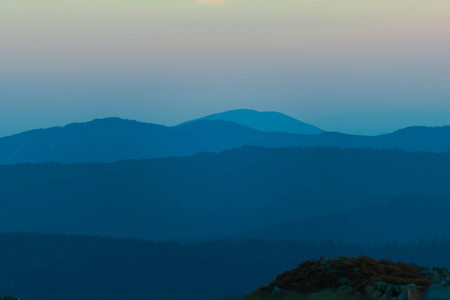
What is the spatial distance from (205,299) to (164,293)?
19.3m

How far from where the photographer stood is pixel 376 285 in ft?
97.1

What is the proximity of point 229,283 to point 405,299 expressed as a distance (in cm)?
17711

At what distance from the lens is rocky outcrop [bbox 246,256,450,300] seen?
2864 centimetres

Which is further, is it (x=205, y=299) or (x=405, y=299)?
(x=205, y=299)

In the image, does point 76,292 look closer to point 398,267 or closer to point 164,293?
point 164,293

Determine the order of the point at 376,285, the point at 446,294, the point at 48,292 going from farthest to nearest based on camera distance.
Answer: the point at 48,292 < the point at 376,285 < the point at 446,294

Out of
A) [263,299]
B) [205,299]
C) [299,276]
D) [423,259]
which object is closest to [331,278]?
[299,276]

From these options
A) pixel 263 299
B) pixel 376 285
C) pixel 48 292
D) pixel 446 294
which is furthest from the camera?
pixel 48 292

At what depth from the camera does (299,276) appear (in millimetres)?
34156

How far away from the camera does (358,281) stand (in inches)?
1243

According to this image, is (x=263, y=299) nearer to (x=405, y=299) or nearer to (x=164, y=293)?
(x=405, y=299)

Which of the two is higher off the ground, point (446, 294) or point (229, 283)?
point (446, 294)

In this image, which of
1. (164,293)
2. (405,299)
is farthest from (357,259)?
(164,293)

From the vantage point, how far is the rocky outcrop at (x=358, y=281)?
94.0ft
